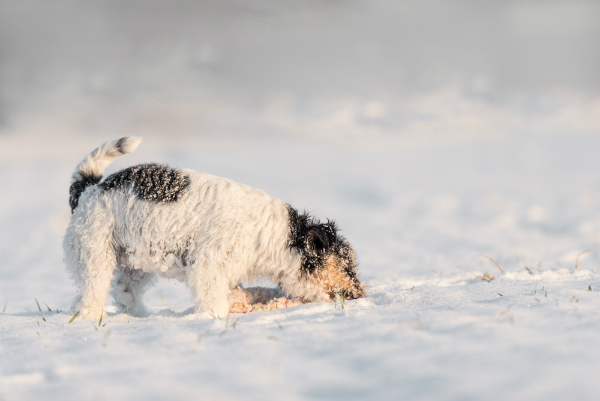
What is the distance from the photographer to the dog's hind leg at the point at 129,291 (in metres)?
4.48

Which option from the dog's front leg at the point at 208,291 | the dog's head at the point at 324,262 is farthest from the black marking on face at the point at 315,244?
the dog's front leg at the point at 208,291

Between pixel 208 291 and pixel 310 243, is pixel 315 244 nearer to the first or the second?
pixel 310 243

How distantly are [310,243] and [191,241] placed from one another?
109 cm

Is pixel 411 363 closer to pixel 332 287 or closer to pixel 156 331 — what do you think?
pixel 156 331

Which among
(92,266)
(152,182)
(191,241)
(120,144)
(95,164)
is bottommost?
(92,266)

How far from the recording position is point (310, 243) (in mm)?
4152

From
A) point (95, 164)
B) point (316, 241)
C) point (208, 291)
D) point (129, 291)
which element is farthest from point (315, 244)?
point (95, 164)

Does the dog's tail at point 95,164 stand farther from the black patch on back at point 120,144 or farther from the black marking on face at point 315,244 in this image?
the black marking on face at point 315,244

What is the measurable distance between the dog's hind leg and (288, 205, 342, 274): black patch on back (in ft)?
5.54

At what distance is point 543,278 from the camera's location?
178 inches

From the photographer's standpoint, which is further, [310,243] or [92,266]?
[310,243]

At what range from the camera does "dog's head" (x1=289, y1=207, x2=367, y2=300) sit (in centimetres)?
412

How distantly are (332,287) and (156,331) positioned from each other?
71.5 inches

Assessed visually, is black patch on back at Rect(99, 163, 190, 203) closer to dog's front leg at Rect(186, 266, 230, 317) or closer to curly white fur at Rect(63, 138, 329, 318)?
curly white fur at Rect(63, 138, 329, 318)
